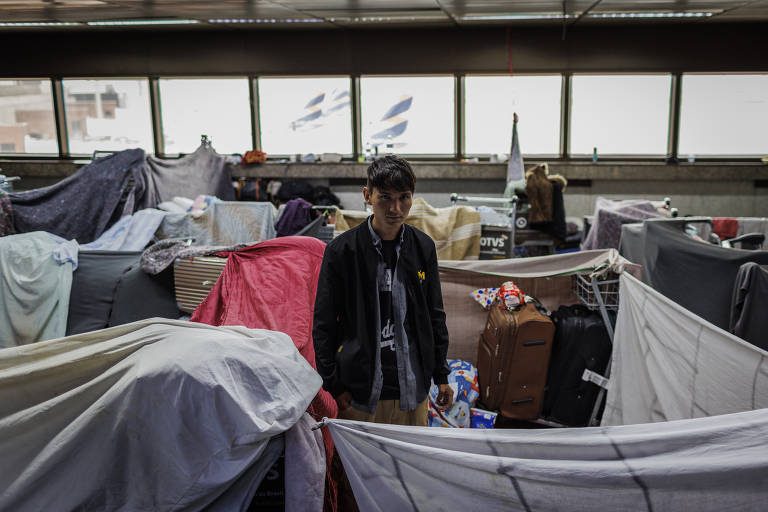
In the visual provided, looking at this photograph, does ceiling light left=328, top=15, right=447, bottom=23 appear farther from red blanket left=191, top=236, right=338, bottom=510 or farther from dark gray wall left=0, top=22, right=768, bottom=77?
red blanket left=191, top=236, right=338, bottom=510

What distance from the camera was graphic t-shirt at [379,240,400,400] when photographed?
1734 millimetres

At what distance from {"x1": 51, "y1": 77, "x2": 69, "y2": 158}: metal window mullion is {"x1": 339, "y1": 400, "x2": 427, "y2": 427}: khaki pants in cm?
771

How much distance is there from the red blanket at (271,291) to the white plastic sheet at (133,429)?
1256 millimetres

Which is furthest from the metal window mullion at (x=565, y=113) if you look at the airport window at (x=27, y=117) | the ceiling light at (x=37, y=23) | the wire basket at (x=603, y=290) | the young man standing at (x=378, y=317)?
the airport window at (x=27, y=117)

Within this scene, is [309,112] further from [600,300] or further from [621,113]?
[600,300]

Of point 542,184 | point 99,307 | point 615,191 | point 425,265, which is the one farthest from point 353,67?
point 425,265

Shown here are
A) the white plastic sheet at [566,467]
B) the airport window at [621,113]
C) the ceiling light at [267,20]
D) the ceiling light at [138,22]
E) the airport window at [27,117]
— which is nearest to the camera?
the white plastic sheet at [566,467]

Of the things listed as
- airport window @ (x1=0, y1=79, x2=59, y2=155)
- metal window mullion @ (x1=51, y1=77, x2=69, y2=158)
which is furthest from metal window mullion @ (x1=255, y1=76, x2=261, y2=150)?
airport window @ (x1=0, y1=79, x2=59, y2=155)

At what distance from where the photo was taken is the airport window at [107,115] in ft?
25.5

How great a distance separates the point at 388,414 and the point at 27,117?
830cm

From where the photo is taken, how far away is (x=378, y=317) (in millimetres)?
1697

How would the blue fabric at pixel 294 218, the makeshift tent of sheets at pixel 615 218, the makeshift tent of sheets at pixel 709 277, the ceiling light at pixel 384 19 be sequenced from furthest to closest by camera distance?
the ceiling light at pixel 384 19, the blue fabric at pixel 294 218, the makeshift tent of sheets at pixel 615 218, the makeshift tent of sheets at pixel 709 277

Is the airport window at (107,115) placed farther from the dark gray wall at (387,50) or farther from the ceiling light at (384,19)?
the ceiling light at (384,19)

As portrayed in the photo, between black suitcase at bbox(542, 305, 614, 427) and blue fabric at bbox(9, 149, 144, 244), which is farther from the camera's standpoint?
blue fabric at bbox(9, 149, 144, 244)
